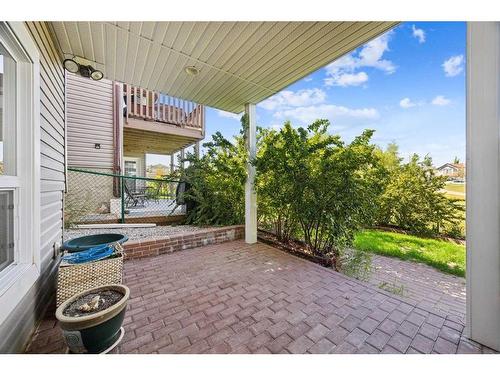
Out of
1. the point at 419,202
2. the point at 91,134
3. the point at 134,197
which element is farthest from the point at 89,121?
the point at 419,202

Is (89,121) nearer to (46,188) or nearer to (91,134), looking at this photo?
(91,134)

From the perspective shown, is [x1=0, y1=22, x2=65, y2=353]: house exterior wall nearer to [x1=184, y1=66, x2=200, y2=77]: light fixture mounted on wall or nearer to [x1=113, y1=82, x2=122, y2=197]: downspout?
[x1=184, y1=66, x2=200, y2=77]: light fixture mounted on wall

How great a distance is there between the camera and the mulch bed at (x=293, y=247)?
10.9 ft

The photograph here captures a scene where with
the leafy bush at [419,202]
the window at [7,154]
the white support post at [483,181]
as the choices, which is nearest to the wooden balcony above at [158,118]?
the window at [7,154]

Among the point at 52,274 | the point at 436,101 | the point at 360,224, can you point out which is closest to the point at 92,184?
the point at 52,274

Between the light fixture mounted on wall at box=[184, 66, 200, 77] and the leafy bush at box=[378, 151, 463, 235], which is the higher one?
the light fixture mounted on wall at box=[184, 66, 200, 77]

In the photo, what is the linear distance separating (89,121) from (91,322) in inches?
241

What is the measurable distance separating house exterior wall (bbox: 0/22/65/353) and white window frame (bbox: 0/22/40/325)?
0.17 m

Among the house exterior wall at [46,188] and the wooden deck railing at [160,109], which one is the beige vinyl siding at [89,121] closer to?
the wooden deck railing at [160,109]

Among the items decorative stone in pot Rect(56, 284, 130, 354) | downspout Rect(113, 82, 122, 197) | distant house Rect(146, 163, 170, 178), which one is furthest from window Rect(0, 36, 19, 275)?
distant house Rect(146, 163, 170, 178)

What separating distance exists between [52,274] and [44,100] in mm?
1776

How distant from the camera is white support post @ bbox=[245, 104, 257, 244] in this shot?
12.9 feet
